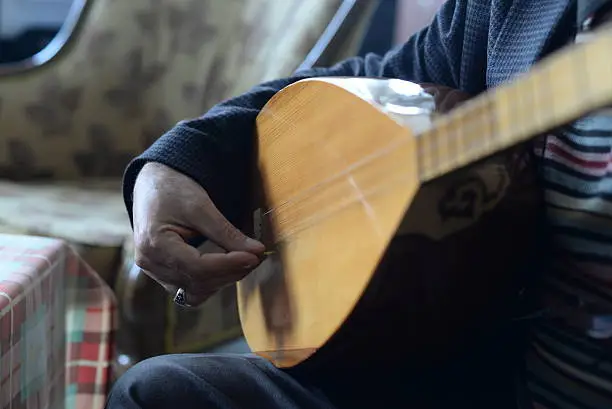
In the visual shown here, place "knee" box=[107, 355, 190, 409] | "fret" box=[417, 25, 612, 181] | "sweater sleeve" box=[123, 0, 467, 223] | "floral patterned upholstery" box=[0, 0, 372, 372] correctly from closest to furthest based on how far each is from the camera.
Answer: "fret" box=[417, 25, 612, 181], "knee" box=[107, 355, 190, 409], "sweater sleeve" box=[123, 0, 467, 223], "floral patterned upholstery" box=[0, 0, 372, 372]

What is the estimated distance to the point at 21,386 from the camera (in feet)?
2.67

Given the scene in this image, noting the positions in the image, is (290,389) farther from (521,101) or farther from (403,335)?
(521,101)

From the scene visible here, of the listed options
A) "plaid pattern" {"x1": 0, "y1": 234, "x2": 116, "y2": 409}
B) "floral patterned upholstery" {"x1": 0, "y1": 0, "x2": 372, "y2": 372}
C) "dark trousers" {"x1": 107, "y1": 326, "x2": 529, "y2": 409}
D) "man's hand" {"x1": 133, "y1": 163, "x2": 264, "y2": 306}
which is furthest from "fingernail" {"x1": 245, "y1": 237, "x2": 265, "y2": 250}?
"floral patterned upholstery" {"x1": 0, "y1": 0, "x2": 372, "y2": 372}

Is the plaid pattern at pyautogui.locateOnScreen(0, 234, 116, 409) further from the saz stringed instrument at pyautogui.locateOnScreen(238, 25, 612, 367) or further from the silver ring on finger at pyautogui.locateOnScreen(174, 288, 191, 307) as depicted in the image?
the saz stringed instrument at pyautogui.locateOnScreen(238, 25, 612, 367)

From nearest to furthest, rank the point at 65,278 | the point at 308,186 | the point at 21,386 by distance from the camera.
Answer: the point at 308,186 < the point at 21,386 < the point at 65,278

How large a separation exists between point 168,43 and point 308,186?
3.35 ft

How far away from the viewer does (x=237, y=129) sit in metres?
0.85

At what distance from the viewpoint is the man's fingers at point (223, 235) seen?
77 centimetres

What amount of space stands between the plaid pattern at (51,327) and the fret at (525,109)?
1.54 feet

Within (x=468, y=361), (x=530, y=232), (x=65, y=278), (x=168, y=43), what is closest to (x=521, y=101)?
(x=530, y=232)

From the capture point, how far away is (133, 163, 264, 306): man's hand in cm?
76

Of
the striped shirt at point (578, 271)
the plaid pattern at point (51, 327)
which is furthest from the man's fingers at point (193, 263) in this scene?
the striped shirt at point (578, 271)

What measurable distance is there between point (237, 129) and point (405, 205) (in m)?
0.37

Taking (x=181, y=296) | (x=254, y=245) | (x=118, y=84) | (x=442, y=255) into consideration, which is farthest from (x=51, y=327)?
(x=118, y=84)
